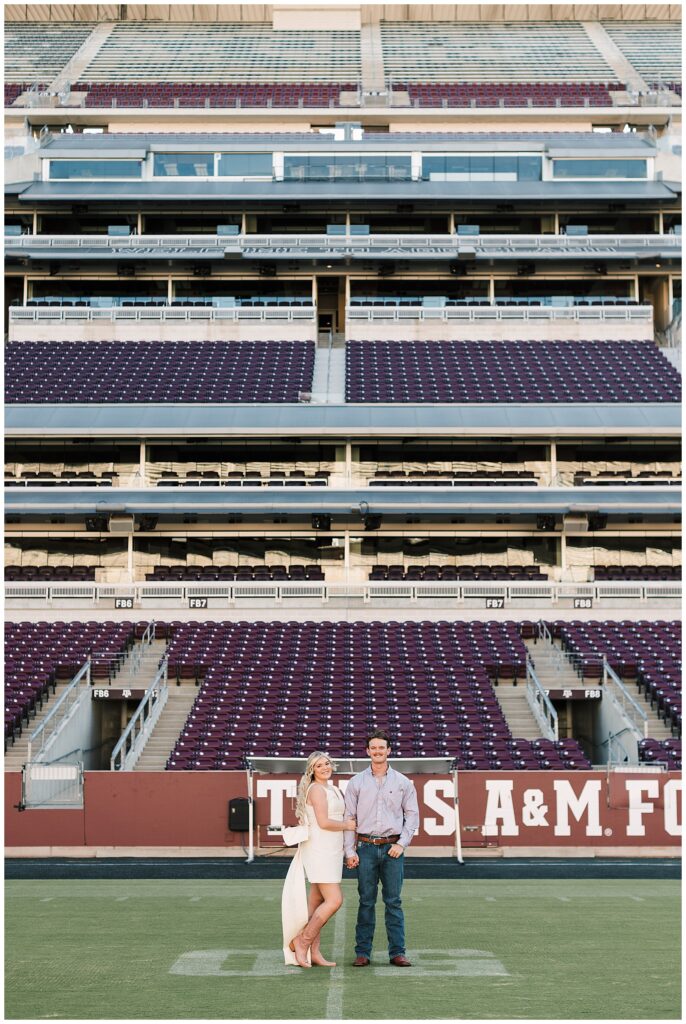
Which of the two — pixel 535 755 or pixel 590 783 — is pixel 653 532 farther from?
pixel 590 783

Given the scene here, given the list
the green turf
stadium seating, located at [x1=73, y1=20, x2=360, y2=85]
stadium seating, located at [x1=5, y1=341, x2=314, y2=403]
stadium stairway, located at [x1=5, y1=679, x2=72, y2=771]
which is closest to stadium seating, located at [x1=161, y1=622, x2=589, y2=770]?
stadium stairway, located at [x1=5, y1=679, x2=72, y2=771]

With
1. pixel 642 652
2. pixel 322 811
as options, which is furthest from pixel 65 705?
pixel 322 811

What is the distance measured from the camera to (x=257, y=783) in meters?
19.0

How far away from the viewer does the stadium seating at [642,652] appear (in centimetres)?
2471

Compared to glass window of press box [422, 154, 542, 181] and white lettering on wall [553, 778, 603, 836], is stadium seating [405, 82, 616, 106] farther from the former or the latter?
white lettering on wall [553, 778, 603, 836]

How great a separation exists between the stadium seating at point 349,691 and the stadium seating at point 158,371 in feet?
39.0

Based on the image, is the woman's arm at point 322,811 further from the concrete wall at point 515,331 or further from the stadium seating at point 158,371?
the concrete wall at point 515,331

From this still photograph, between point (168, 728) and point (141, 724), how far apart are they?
764 millimetres

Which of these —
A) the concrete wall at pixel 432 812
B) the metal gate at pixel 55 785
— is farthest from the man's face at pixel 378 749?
the metal gate at pixel 55 785

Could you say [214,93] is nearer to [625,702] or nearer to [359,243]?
[359,243]

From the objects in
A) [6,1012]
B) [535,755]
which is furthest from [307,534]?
[6,1012]

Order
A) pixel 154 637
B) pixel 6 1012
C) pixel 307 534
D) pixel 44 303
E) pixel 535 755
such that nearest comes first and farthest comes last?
A: pixel 6 1012 → pixel 535 755 → pixel 154 637 → pixel 307 534 → pixel 44 303

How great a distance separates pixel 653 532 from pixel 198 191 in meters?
23.6

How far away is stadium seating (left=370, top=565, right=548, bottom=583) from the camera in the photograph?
114 feet
